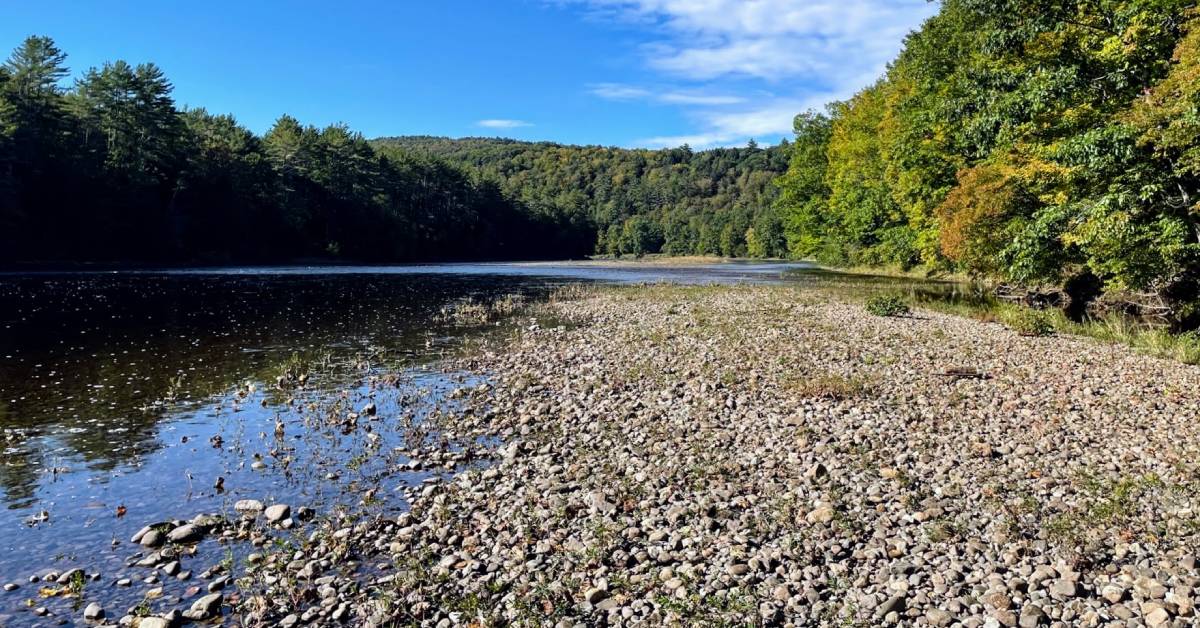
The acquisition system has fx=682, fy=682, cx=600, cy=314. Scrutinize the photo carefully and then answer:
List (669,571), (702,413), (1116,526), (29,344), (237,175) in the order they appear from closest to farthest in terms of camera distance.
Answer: (669,571), (1116,526), (702,413), (29,344), (237,175)

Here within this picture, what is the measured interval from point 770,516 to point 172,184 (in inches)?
3889

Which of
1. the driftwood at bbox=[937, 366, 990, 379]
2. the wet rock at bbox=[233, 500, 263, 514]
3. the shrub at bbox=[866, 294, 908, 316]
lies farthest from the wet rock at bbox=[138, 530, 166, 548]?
the shrub at bbox=[866, 294, 908, 316]

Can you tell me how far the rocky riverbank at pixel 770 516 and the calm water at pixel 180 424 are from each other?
63 centimetres

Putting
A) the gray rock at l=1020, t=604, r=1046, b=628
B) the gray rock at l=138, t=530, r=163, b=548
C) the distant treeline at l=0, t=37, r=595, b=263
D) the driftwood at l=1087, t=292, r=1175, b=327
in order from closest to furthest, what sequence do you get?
1. the gray rock at l=1020, t=604, r=1046, b=628
2. the gray rock at l=138, t=530, r=163, b=548
3. the driftwood at l=1087, t=292, r=1175, b=327
4. the distant treeline at l=0, t=37, r=595, b=263

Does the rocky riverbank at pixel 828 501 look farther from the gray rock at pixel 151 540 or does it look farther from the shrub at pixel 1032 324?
the shrub at pixel 1032 324

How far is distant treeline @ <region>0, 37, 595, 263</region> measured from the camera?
6938 cm

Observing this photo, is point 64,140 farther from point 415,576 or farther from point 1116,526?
point 1116,526

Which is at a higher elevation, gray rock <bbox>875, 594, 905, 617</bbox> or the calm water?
gray rock <bbox>875, 594, 905, 617</bbox>

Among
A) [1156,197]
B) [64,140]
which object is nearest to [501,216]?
[64,140]

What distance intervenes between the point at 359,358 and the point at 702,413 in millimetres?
11949

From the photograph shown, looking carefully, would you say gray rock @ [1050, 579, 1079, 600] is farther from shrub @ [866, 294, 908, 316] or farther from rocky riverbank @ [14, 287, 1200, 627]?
shrub @ [866, 294, 908, 316]

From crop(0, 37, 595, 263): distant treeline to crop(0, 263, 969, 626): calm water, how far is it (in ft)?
168

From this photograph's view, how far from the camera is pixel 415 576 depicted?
710 centimetres

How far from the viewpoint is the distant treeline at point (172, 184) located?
69375mm
